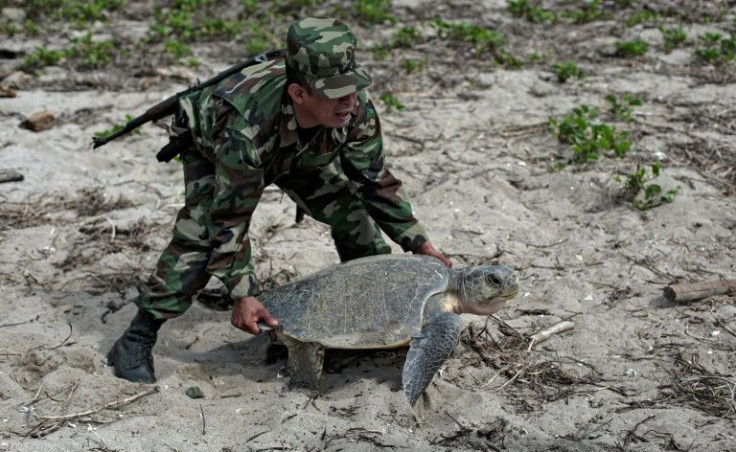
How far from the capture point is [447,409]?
11.0 ft

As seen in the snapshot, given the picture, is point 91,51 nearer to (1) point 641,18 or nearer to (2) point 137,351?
(2) point 137,351

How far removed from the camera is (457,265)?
4.54 m

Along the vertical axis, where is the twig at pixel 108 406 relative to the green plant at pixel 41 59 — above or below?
above

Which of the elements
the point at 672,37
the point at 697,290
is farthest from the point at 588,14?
the point at 697,290

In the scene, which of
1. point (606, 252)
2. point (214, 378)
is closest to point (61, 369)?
point (214, 378)

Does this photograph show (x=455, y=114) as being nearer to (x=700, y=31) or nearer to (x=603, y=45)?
(x=603, y=45)

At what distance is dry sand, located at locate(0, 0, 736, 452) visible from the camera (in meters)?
3.26

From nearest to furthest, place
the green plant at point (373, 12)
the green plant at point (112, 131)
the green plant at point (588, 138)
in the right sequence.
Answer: the green plant at point (588, 138), the green plant at point (112, 131), the green plant at point (373, 12)

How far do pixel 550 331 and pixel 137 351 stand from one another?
6.08 feet

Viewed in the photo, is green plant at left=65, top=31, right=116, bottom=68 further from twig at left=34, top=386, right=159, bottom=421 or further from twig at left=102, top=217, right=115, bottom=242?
twig at left=34, top=386, right=159, bottom=421

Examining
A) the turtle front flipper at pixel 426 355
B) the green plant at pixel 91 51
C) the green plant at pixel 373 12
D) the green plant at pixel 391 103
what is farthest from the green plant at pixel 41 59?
the turtle front flipper at pixel 426 355

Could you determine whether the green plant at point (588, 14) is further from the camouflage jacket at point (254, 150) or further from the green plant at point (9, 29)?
the green plant at point (9, 29)

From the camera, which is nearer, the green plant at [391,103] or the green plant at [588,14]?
the green plant at [391,103]

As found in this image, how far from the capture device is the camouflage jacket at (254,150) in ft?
11.0
